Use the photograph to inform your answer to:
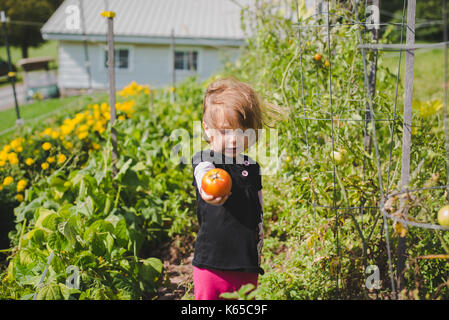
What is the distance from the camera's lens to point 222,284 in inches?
55.9

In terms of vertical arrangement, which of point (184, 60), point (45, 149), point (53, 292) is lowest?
point (53, 292)

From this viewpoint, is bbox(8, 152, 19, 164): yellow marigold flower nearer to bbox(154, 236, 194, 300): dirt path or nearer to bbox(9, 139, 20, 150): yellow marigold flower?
bbox(9, 139, 20, 150): yellow marigold flower

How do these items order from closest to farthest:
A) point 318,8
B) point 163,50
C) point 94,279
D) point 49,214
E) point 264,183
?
1. point 94,279
2. point 49,214
3. point 318,8
4. point 264,183
5. point 163,50

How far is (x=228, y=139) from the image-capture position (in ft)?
4.65

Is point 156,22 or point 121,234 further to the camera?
point 156,22

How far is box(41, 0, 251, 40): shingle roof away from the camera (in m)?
12.8

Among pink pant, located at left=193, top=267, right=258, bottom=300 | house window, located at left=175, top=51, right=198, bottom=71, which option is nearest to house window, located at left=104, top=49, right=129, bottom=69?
house window, located at left=175, top=51, right=198, bottom=71

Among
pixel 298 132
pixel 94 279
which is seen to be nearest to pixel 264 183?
pixel 298 132

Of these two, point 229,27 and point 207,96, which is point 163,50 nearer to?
point 229,27

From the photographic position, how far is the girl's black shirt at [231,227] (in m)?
1.39

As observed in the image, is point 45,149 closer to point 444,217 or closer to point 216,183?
point 216,183

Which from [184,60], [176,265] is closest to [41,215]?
[176,265]

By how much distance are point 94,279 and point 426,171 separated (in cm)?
170

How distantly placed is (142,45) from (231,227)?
12981 millimetres
